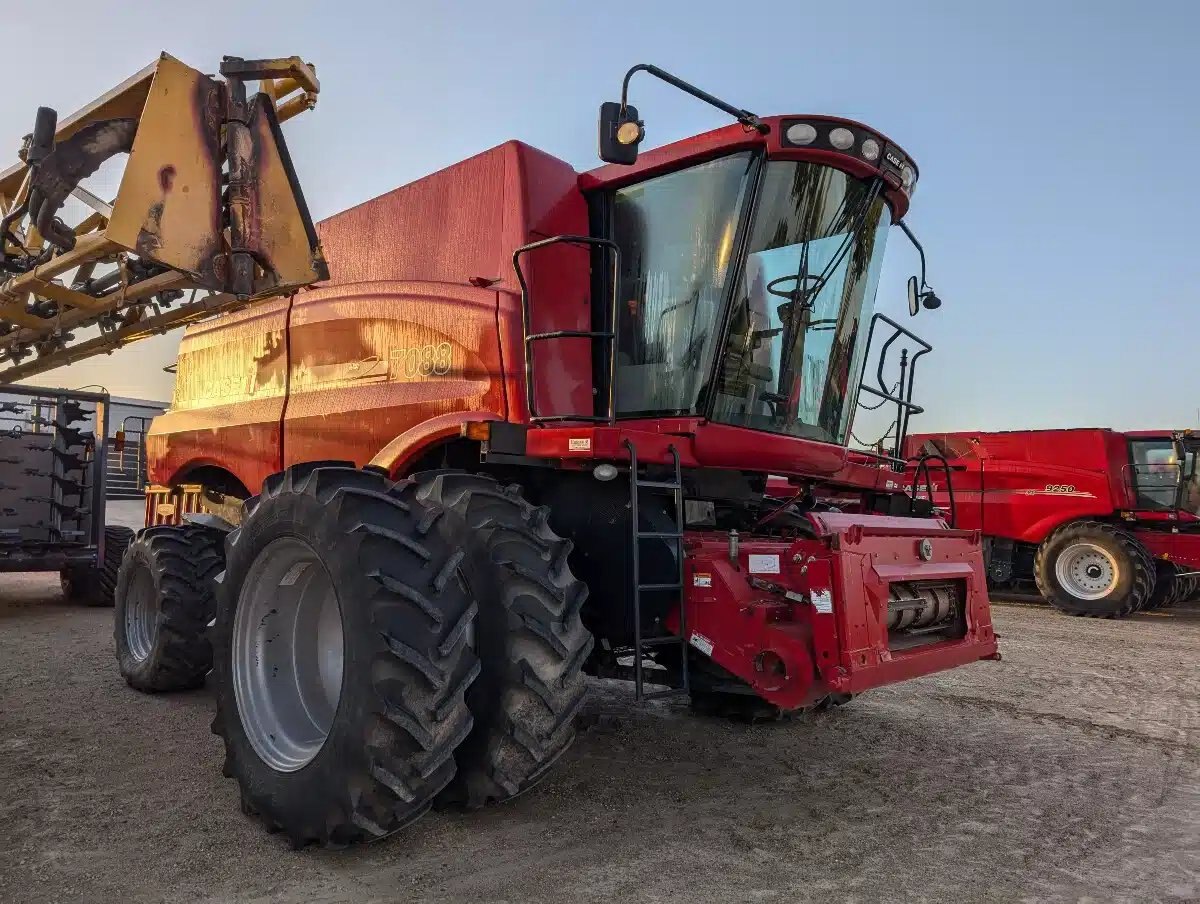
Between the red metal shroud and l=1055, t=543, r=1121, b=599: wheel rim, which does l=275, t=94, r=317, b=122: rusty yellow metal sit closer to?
the red metal shroud

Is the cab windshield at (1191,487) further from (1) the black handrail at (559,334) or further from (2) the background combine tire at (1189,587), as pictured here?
(1) the black handrail at (559,334)

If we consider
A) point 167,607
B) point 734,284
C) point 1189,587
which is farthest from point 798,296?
point 1189,587

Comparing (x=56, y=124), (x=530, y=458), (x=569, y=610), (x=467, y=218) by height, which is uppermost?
(x=56, y=124)

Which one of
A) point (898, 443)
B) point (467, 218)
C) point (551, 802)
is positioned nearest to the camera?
point (551, 802)

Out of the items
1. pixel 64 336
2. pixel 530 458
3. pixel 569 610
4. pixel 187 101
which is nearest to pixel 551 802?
pixel 569 610

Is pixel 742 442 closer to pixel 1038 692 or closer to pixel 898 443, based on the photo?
pixel 898 443

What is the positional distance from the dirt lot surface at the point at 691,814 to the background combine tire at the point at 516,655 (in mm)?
266

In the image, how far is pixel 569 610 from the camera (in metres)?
3.49

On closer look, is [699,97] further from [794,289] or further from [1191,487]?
[1191,487]

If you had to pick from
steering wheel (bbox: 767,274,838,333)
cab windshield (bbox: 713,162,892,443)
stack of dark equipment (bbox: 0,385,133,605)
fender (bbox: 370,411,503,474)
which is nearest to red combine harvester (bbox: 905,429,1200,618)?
cab windshield (bbox: 713,162,892,443)

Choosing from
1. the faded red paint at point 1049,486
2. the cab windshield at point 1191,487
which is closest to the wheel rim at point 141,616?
the faded red paint at point 1049,486

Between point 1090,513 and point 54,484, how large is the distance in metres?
12.9

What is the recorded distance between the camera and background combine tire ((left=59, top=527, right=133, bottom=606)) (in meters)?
10.4

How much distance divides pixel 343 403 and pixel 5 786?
7.65ft
